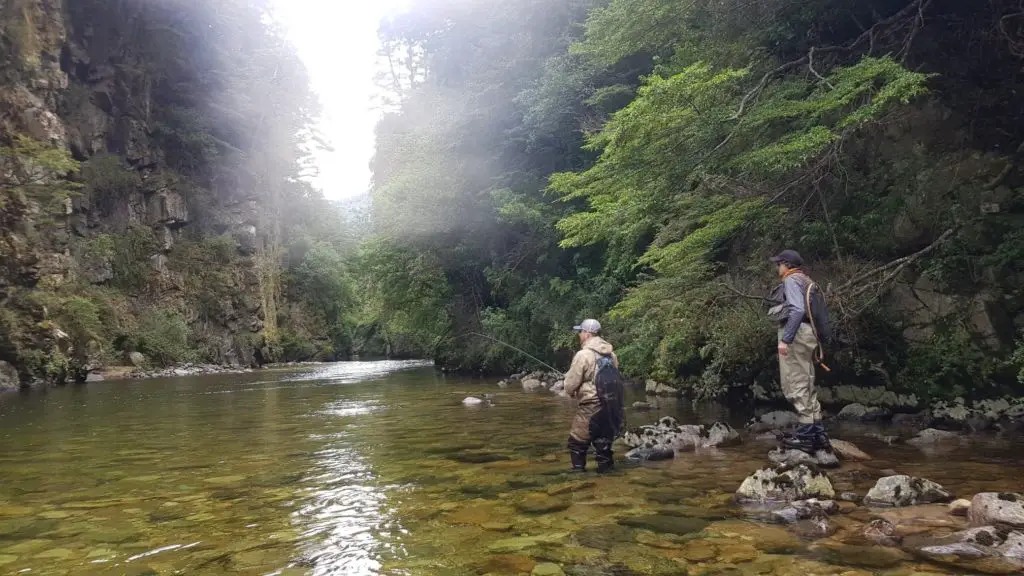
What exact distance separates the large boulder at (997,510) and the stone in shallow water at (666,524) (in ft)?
4.99

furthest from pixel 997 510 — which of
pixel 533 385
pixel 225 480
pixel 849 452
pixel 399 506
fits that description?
pixel 533 385

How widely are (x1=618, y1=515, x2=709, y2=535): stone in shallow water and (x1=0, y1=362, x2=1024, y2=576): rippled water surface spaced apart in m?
0.02

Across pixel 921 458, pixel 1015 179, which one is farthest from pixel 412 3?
pixel 921 458

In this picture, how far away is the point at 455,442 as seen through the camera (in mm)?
7617

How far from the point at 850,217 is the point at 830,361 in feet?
6.49

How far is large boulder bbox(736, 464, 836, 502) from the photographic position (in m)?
4.44

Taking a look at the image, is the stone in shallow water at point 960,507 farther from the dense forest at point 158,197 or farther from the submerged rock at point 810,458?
the dense forest at point 158,197

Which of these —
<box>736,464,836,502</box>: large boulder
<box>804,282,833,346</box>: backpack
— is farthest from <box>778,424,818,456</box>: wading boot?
<box>736,464,836,502</box>: large boulder

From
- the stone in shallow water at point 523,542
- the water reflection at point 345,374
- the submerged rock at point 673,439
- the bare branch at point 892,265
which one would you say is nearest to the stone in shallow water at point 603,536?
the stone in shallow water at point 523,542

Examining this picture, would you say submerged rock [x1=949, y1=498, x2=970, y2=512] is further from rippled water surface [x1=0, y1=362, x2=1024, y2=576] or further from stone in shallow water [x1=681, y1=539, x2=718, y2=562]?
stone in shallow water [x1=681, y1=539, x2=718, y2=562]

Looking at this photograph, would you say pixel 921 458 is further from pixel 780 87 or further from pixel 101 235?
pixel 101 235

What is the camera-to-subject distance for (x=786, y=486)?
448cm

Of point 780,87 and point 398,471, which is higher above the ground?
point 780,87

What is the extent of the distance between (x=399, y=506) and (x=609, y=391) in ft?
7.00
